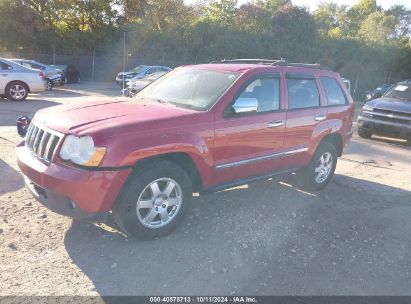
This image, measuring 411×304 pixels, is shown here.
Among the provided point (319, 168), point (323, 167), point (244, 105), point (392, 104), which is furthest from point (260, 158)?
point (392, 104)

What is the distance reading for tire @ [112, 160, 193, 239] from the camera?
378 centimetres

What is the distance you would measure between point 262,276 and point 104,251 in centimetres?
148

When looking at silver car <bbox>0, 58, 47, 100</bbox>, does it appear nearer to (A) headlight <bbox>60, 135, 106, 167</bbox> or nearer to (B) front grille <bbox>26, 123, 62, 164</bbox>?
(B) front grille <bbox>26, 123, 62, 164</bbox>

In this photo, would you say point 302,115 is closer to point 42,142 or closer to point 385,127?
point 42,142

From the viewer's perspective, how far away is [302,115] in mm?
5352

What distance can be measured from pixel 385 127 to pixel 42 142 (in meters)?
9.22

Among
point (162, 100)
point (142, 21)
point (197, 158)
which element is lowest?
point (197, 158)

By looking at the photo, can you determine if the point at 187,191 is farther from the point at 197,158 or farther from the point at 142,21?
the point at 142,21

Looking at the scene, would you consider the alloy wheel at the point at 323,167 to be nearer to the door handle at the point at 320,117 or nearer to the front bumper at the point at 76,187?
the door handle at the point at 320,117

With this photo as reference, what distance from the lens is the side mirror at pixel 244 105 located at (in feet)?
14.7

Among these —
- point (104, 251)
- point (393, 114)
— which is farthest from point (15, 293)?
point (393, 114)

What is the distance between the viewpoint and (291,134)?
523 cm

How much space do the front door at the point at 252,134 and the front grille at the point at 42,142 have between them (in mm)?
1584

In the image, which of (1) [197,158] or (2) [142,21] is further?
(2) [142,21]
